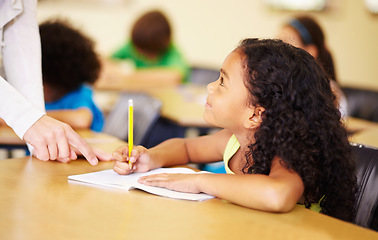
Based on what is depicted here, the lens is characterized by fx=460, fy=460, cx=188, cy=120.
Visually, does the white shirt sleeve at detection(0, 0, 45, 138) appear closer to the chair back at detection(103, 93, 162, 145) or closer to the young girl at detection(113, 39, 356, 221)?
the young girl at detection(113, 39, 356, 221)

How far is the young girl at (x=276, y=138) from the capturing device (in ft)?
3.29

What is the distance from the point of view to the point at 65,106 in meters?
2.16

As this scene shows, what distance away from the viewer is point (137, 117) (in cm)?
228

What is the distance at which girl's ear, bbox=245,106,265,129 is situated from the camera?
1154 millimetres

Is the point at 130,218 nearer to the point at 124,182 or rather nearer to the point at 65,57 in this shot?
the point at 124,182

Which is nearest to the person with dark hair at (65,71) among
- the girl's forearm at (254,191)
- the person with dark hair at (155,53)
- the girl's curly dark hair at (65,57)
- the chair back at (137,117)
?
the girl's curly dark hair at (65,57)

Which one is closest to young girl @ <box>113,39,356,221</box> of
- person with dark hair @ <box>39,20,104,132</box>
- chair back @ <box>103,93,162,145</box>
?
chair back @ <box>103,93,162,145</box>

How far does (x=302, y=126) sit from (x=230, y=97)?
8.3 inches

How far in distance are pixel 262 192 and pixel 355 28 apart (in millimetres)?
5525

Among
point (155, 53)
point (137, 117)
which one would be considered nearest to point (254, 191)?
point (137, 117)

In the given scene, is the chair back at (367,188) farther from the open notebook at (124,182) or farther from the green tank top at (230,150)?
the open notebook at (124,182)

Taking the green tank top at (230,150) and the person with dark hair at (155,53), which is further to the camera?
the person with dark hair at (155,53)

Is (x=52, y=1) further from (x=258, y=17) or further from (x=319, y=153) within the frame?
(x=319, y=153)

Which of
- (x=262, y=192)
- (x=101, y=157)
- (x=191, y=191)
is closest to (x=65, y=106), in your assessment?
(x=101, y=157)
